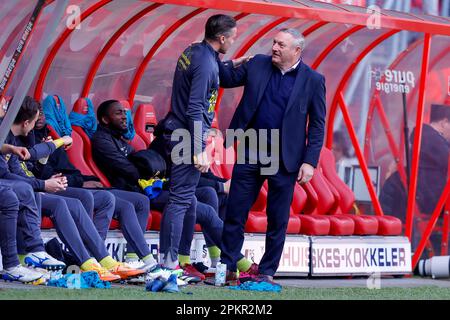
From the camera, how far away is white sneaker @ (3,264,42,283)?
845 cm

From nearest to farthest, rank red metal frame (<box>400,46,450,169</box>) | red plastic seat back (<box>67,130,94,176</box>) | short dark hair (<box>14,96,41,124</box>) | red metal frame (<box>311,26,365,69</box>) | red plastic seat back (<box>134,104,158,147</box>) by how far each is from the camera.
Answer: short dark hair (<box>14,96,41,124</box>) → red plastic seat back (<box>67,130,94,176</box>) → red plastic seat back (<box>134,104,158,147</box>) → red metal frame (<box>311,26,365,69</box>) → red metal frame (<box>400,46,450,169</box>)

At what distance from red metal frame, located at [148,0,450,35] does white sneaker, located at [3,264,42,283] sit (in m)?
2.05

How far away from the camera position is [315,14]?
10.2 metres

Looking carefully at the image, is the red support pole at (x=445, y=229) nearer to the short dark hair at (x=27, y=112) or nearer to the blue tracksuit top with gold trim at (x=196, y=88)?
the blue tracksuit top with gold trim at (x=196, y=88)

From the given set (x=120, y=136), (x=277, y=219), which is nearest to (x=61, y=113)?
(x=120, y=136)

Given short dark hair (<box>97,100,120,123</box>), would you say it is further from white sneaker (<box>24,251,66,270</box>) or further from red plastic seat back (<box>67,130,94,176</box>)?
white sneaker (<box>24,251,66,270</box>)

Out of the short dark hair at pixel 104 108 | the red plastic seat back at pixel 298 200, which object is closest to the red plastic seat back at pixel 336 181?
the red plastic seat back at pixel 298 200

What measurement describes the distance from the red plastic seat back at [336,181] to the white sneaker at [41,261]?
146 inches

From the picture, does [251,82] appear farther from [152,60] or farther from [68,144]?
[152,60]

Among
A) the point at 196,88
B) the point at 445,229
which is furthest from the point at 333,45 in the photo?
the point at 196,88

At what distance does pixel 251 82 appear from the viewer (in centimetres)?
895

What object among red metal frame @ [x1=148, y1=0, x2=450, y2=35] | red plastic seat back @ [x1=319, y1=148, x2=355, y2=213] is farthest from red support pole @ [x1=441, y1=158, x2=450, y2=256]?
red metal frame @ [x1=148, y1=0, x2=450, y2=35]
